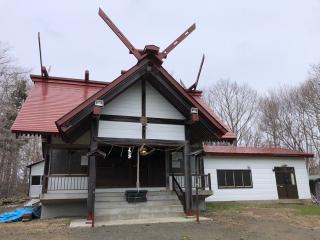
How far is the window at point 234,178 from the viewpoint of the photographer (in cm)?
1641

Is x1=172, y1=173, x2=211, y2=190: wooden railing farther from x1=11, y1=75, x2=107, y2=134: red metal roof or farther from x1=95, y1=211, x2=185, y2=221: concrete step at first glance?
x1=11, y1=75, x2=107, y2=134: red metal roof

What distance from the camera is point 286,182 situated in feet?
57.1

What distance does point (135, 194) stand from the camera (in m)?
10.1

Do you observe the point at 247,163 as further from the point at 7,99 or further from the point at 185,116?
the point at 7,99

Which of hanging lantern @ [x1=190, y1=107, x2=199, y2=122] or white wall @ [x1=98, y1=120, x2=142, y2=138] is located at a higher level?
hanging lantern @ [x1=190, y1=107, x2=199, y2=122]

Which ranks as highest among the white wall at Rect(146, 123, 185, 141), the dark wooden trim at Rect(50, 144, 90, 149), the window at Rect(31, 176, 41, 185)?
the white wall at Rect(146, 123, 185, 141)

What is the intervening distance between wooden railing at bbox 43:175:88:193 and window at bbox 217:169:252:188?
8072 mm

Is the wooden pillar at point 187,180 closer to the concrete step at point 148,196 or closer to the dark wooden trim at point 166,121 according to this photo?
the dark wooden trim at point 166,121


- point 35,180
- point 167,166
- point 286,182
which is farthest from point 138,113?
point 35,180

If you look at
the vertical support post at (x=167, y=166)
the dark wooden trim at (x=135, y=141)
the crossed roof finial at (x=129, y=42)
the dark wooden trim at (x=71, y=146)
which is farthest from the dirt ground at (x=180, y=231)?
the crossed roof finial at (x=129, y=42)

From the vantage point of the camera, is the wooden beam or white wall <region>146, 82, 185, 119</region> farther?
white wall <region>146, 82, 185, 119</region>

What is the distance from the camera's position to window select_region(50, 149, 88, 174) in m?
11.6

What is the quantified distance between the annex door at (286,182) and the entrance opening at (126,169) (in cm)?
830

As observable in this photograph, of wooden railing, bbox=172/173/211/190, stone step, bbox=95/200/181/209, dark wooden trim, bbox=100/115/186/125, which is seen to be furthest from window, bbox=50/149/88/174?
wooden railing, bbox=172/173/211/190
